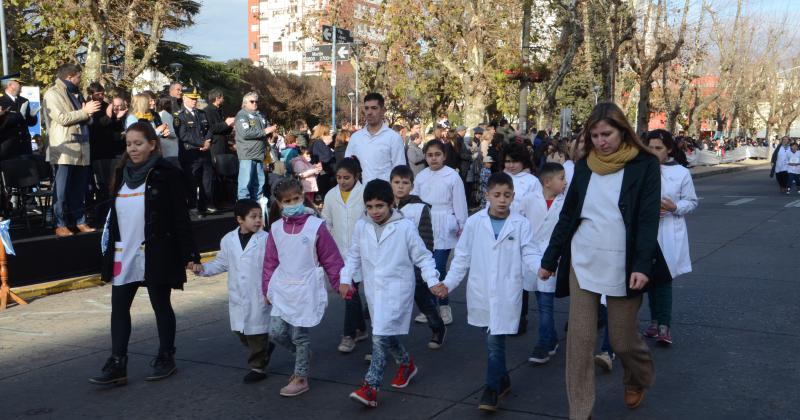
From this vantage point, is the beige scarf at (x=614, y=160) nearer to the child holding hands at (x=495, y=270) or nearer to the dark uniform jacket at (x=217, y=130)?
the child holding hands at (x=495, y=270)

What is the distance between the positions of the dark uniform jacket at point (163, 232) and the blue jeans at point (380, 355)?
4.65ft

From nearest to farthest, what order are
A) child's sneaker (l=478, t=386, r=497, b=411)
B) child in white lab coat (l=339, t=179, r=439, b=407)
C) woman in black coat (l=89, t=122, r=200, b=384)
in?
child's sneaker (l=478, t=386, r=497, b=411) → child in white lab coat (l=339, t=179, r=439, b=407) → woman in black coat (l=89, t=122, r=200, b=384)

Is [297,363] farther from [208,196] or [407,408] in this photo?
[208,196]

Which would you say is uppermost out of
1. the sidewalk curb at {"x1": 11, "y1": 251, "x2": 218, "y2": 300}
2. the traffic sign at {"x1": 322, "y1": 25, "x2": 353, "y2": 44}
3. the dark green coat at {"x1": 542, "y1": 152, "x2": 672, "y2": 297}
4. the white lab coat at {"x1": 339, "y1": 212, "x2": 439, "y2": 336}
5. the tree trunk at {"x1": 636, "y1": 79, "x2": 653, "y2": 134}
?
the traffic sign at {"x1": 322, "y1": 25, "x2": 353, "y2": 44}

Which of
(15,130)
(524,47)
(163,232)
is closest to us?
(163,232)

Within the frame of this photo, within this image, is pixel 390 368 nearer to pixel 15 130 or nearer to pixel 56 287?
pixel 56 287

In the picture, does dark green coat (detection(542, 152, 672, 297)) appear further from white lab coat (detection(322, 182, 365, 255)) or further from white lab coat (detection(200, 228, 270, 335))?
white lab coat (detection(322, 182, 365, 255))

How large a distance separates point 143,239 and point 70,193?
513 centimetres

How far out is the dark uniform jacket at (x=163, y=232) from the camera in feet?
18.0

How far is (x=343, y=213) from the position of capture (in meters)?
6.46

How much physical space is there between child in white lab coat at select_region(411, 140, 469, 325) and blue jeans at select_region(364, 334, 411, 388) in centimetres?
195

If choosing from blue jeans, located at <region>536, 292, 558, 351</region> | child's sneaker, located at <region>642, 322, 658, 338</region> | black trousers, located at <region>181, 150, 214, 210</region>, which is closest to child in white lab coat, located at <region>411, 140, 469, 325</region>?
blue jeans, located at <region>536, 292, 558, 351</region>

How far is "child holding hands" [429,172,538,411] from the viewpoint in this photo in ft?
16.1

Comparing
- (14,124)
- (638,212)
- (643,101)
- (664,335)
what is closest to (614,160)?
(638,212)
